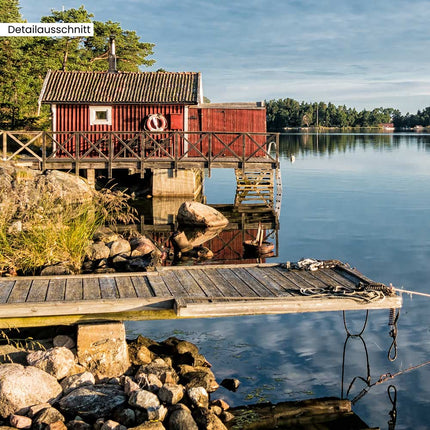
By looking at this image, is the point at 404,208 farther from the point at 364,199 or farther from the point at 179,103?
the point at 179,103

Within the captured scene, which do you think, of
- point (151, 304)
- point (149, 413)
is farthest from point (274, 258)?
point (149, 413)

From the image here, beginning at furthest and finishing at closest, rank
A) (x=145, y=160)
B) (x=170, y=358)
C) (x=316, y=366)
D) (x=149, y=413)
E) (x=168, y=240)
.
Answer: (x=145, y=160) → (x=168, y=240) → (x=316, y=366) → (x=170, y=358) → (x=149, y=413)

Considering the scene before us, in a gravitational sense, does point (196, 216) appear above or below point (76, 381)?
above

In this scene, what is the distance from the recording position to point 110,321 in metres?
7.77

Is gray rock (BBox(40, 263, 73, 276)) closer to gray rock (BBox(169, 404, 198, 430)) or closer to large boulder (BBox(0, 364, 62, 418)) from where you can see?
large boulder (BBox(0, 364, 62, 418))

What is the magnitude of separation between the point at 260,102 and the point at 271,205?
4.03 metres

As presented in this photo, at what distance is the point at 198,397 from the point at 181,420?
62 cm

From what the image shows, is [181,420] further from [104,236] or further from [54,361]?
[104,236]

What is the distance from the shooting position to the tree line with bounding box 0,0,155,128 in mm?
31530

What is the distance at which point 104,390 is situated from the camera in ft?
22.4

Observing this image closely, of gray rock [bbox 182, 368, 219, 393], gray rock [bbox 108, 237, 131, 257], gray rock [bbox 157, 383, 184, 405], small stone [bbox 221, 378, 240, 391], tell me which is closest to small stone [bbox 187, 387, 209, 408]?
gray rock [bbox 157, 383, 184, 405]

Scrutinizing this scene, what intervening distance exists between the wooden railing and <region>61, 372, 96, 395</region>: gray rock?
557 inches

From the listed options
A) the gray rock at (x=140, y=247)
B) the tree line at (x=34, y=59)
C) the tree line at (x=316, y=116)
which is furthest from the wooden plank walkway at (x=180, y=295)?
the tree line at (x=316, y=116)

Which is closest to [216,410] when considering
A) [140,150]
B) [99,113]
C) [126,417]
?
[126,417]
